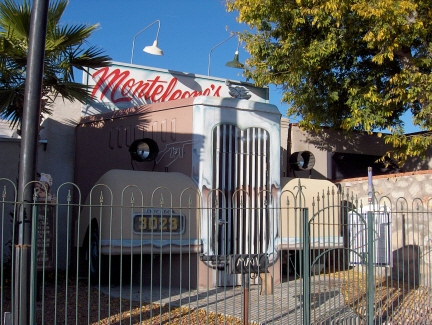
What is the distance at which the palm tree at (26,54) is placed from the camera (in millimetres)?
9241

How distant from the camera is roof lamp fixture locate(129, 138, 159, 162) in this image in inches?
430

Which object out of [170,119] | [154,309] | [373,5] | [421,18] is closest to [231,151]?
[170,119]

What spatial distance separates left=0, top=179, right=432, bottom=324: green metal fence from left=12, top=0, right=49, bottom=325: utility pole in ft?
0.10

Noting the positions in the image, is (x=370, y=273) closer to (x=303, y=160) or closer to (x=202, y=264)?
(x=202, y=264)

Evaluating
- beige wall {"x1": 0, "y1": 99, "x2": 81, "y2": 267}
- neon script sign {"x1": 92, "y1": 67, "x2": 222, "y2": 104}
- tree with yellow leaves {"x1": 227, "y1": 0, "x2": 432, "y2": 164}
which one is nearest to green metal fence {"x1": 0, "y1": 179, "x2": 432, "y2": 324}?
beige wall {"x1": 0, "y1": 99, "x2": 81, "y2": 267}

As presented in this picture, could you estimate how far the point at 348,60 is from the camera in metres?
14.1

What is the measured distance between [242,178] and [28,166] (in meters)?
5.62

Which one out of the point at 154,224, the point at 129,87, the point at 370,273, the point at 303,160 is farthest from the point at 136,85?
the point at 370,273

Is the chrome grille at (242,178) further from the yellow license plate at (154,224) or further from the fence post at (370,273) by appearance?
the fence post at (370,273)

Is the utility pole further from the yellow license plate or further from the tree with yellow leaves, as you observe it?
the tree with yellow leaves

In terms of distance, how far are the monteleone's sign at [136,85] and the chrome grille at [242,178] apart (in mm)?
2661

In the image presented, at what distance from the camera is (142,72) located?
13.9m

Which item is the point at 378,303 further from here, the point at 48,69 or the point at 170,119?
the point at 48,69

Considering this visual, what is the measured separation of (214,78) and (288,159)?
299 cm
